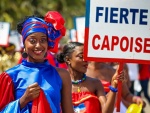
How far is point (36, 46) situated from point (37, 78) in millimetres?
271

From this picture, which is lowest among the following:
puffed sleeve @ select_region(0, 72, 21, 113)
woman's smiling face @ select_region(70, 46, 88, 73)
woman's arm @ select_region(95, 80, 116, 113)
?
woman's arm @ select_region(95, 80, 116, 113)

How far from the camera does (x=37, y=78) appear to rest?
216 inches

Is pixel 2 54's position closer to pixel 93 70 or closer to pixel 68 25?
pixel 93 70

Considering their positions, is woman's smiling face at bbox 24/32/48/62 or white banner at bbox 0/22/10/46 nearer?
woman's smiling face at bbox 24/32/48/62

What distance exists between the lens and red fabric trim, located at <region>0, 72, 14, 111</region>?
17.8ft

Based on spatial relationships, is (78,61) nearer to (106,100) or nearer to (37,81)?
(106,100)

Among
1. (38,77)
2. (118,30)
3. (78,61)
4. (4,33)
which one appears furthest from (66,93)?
(4,33)

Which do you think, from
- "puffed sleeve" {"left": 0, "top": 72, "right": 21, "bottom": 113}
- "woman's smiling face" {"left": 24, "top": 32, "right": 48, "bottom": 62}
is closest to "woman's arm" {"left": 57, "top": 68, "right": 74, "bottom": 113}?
"woman's smiling face" {"left": 24, "top": 32, "right": 48, "bottom": 62}

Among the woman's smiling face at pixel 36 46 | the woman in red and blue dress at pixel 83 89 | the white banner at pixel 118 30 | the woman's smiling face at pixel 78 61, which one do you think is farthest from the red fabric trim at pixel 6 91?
the woman's smiling face at pixel 78 61

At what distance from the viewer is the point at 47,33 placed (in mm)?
5656

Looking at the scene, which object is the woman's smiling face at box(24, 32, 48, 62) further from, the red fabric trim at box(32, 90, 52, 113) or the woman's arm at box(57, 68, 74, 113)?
the red fabric trim at box(32, 90, 52, 113)

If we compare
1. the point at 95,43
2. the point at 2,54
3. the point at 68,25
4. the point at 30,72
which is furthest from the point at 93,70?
the point at 68,25

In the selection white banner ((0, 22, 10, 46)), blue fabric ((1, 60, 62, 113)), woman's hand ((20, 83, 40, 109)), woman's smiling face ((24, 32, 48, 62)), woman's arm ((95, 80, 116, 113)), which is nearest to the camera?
woman's hand ((20, 83, 40, 109))

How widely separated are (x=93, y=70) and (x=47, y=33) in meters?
3.20
